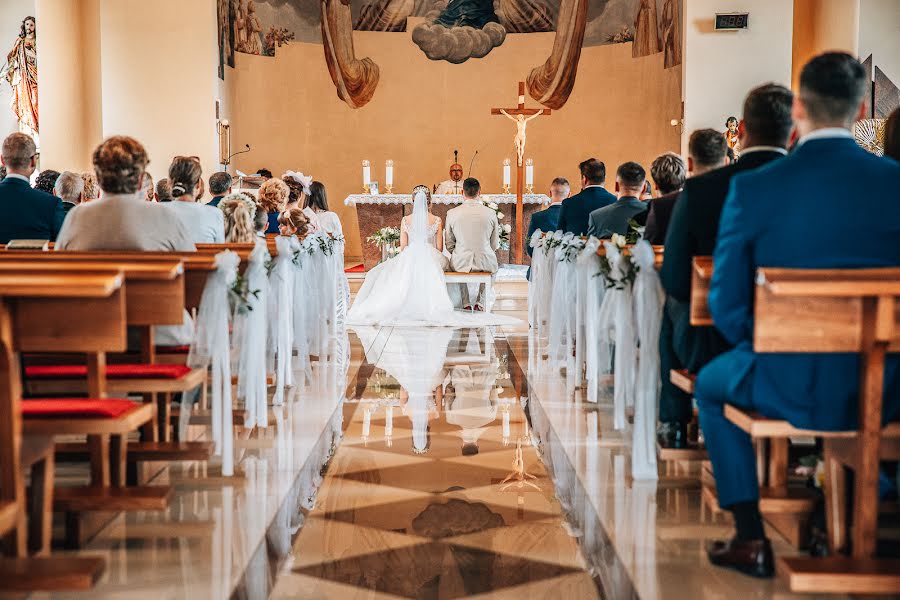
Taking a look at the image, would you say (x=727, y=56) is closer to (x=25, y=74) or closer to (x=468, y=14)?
(x=468, y=14)

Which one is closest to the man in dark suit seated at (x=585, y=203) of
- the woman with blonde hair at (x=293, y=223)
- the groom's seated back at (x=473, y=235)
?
the woman with blonde hair at (x=293, y=223)

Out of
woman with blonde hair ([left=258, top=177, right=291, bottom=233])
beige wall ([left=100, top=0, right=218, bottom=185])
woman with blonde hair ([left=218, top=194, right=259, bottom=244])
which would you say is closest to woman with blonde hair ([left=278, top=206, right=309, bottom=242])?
woman with blonde hair ([left=258, top=177, right=291, bottom=233])

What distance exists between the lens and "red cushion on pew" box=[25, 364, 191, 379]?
3508 millimetres

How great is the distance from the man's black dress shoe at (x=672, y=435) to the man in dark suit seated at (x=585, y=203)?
3107 millimetres

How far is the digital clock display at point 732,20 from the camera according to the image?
13.2m

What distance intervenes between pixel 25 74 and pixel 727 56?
8.90 metres

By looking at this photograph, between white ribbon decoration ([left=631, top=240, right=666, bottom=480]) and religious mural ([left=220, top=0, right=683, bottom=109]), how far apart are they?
40.2 ft

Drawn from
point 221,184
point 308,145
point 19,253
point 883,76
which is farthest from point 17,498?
point 308,145

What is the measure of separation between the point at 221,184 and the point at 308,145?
9764 mm

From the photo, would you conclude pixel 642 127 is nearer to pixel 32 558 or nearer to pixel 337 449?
pixel 337 449

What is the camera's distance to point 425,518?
3.37 metres

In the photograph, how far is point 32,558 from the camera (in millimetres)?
2623

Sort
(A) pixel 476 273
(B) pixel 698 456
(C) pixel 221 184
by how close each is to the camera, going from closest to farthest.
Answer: (B) pixel 698 456, (C) pixel 221 184, (A) pixel 476 273

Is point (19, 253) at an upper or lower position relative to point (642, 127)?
lower
